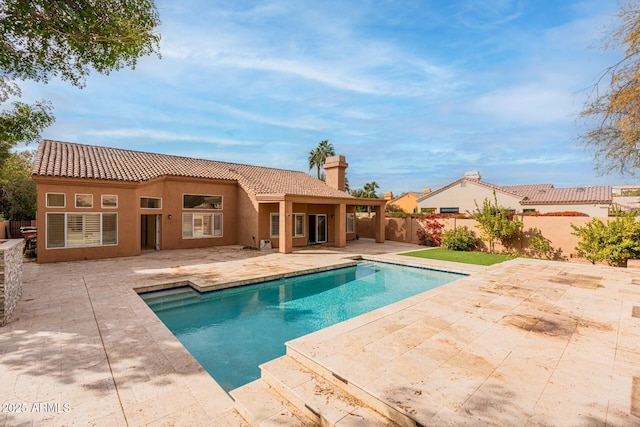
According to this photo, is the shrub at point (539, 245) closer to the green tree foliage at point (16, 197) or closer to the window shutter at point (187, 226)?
the window shutter at point (187, 226)

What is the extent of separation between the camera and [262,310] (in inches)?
334

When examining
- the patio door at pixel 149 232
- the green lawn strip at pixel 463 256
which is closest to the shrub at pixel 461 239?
the green lawn strip at pixel 463 256

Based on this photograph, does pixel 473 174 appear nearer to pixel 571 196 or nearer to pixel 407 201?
pixel 571 196

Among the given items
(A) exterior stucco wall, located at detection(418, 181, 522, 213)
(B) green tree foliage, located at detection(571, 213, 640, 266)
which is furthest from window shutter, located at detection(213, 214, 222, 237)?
(A) exterior stucco wall, located at detection(418, 181, 522, 213)

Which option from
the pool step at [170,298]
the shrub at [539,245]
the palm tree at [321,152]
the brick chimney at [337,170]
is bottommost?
the pool step at [170,298]

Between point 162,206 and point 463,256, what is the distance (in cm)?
1636

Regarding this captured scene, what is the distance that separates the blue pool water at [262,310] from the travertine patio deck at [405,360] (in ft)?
2.87

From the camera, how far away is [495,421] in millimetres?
3014

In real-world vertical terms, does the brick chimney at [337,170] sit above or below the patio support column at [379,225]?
above

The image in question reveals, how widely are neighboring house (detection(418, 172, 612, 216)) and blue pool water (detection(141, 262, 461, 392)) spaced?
16.5m

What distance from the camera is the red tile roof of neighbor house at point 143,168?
1347 centimetres

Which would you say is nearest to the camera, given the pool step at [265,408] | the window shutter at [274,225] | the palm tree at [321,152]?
the pool step at [265,408]

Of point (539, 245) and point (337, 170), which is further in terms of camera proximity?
point (337, 170)

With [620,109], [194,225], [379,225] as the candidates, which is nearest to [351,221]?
[379,225]
